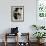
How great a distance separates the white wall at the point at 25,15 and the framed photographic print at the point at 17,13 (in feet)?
0.46

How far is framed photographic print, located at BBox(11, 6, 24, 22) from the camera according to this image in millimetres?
6770

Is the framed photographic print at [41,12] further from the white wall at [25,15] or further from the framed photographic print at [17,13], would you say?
the framed photographic print at [17,13]

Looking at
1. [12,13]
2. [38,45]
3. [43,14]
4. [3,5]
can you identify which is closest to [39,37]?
[38,45]

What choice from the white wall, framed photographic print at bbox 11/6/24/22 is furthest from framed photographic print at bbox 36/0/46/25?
framed photographic print at bbox 11/6/24/22

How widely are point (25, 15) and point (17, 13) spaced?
1.26 feet

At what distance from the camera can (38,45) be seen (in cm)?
585

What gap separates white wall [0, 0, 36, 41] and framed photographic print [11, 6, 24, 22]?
14cm

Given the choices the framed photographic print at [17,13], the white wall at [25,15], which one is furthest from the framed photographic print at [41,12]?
the framed photographic print at [17,13]

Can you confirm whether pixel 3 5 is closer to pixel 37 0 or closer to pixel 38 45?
pixel 37 0

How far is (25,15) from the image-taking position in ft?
22.3

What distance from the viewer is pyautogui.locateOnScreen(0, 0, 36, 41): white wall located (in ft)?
22.2

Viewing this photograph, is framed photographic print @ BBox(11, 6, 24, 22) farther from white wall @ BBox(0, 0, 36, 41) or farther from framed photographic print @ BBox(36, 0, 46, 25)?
framed photographic print @ BBox(36, 0, 46, 25)

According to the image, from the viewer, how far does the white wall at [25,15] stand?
6.78 metres

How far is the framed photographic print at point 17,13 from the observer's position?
22.2ft
